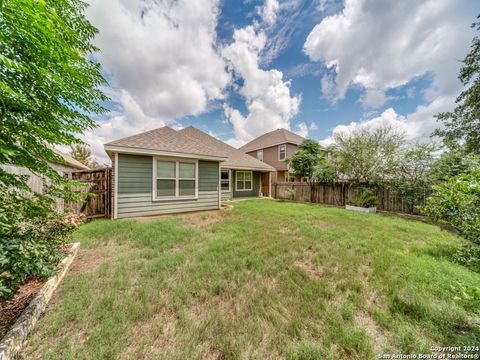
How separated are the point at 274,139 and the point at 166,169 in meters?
→ 15.4

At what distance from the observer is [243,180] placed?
14312 millimetres

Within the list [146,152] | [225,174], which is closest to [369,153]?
[225,174]

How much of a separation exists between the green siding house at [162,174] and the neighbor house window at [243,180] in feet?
17.6

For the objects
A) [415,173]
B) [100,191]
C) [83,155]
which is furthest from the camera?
[83,155]

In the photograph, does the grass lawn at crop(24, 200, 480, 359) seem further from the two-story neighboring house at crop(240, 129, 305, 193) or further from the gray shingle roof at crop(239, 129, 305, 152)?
the gray shingle roof at crop(239, 129, 305, 152)

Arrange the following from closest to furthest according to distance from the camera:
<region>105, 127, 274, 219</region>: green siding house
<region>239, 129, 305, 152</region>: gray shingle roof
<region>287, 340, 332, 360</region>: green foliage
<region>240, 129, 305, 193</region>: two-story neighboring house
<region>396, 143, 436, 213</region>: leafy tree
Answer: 1. <region>287, 340, 332, 360</region>: green foliage
2. <region>105, 127, 274, 219</region>: green siding house
3. <region>396, 143, 436, 213</region>: leafy tree
4. <region>240, 129, 305, 193</region>: two-story neighboring house
5. <region>239, 129, 305, 152</region>: gray shingle roof

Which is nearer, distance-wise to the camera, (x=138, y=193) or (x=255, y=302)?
(x=255, y=302)

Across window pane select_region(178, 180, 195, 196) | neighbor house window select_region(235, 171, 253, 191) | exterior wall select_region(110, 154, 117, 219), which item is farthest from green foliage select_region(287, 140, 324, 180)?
exterior wall select_region(110, 154, 117, 219)

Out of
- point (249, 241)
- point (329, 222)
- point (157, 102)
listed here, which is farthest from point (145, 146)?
point (329, 222)

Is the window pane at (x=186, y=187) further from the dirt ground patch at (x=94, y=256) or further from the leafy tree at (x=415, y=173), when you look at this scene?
the leafy tree at (x=415, y=173)

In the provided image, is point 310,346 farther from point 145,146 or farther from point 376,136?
point 376,136

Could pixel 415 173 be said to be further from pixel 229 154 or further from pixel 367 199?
pixel 229 154

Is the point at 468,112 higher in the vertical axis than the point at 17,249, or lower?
higher

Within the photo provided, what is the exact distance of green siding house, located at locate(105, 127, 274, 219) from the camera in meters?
6.40
